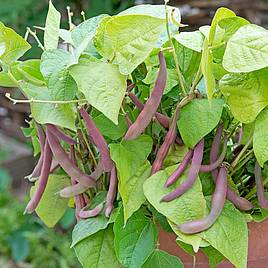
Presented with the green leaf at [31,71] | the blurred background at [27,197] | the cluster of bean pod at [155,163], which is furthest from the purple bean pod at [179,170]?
the blurred background at [27,197]

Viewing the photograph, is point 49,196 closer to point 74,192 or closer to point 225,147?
point 74,192

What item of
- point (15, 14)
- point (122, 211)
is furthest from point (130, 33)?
point (15, 14)

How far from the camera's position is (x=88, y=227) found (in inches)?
16.5

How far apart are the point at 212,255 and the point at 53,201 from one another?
0.15m

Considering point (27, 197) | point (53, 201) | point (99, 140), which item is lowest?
point (27, 197)

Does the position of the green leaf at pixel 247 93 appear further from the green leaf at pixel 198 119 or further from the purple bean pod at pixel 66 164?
the purple bean pod at pixel 66 164

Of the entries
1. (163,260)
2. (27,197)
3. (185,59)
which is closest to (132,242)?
(163,260)

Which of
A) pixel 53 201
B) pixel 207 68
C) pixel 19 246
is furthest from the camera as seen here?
pixel 19 246

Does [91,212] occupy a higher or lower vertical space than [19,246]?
higher

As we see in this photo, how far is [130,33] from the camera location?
348 mm

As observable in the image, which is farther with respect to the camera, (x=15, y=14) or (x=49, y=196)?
(x=15, y=14)

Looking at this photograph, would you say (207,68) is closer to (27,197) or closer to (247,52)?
(247,52)

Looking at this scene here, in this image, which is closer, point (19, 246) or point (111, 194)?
point (111, 194)

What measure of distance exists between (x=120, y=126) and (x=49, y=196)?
0.12 metres
